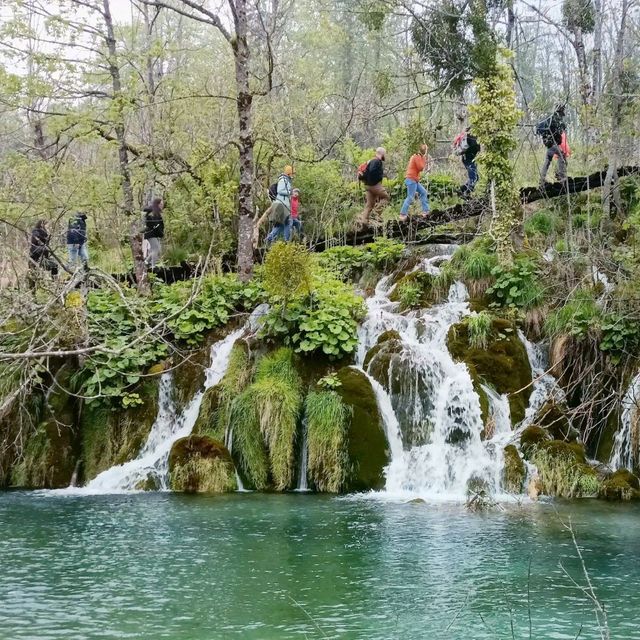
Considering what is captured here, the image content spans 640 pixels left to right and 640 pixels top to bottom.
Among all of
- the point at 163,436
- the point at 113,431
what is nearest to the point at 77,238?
the point at 113,431

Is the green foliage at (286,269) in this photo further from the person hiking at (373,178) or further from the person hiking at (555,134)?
the person hiking at (555,134)

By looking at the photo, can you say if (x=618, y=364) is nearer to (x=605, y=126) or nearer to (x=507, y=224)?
(x=507, y=224)

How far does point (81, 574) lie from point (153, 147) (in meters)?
9.82

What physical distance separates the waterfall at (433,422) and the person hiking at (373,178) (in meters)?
4.24

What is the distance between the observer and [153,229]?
679 inches

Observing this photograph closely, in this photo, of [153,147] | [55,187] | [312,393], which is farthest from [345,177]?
[312,393]

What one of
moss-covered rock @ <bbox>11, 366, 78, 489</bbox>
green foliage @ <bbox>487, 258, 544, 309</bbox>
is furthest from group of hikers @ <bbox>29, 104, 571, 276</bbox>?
moss-covered rock @ <bbox>11, 366, 78, 489</bbox>

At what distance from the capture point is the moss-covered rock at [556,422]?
39.4 ft

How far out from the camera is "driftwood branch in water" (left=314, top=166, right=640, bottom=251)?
16406mm

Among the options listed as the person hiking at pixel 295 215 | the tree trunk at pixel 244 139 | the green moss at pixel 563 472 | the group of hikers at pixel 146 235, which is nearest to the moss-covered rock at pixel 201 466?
the tree trunk at pixel 244 139

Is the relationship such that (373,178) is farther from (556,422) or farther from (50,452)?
(50,452)

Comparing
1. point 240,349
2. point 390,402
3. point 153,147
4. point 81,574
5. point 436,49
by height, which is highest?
point 436,49

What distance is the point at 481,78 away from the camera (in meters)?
14.5

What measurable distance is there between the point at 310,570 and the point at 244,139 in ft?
31.2
